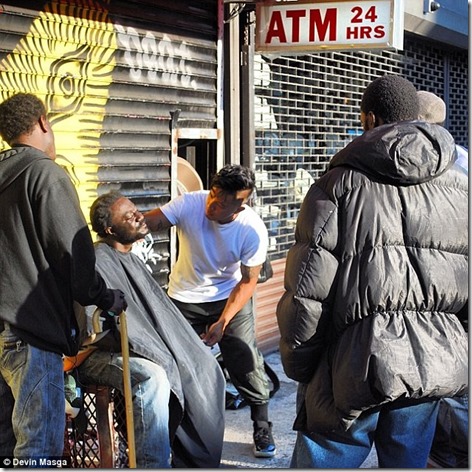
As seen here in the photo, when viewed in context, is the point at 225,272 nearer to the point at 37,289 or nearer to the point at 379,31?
the point at 37,289

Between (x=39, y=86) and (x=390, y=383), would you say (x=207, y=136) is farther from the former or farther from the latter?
(x=390, y=383)

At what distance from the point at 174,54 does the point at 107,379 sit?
132 inches

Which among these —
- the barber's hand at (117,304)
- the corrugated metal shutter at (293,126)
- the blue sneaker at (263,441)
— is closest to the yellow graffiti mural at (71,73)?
the barber's hand at (117,304)

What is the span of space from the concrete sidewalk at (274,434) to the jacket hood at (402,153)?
251cm

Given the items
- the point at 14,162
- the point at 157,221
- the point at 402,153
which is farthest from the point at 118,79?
the point at 402,153

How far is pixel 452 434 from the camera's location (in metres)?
3.91

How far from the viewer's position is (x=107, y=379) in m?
4.08

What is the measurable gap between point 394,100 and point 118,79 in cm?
312

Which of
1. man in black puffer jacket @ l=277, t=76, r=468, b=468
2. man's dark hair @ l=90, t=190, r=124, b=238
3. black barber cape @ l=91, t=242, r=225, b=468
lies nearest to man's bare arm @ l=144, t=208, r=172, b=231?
black barber cape @ l=91, t=242, r=225, b=468

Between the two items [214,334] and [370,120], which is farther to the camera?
[214,334]

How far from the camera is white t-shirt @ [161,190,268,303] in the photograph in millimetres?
5312

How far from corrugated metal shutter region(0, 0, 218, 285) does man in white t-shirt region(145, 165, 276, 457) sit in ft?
3.01

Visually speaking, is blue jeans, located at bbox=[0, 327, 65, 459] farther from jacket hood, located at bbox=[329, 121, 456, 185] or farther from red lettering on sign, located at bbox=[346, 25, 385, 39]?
red lettering on sign, located at bbox=[346, 25, 385, 39]

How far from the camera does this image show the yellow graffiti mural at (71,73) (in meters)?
5.40
